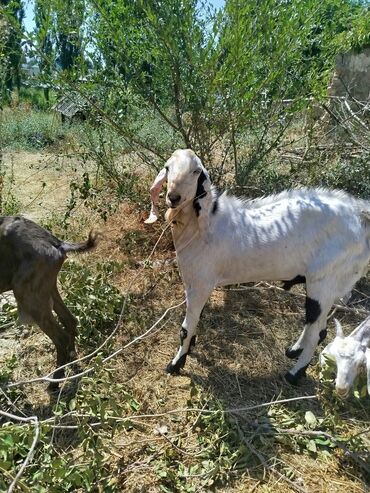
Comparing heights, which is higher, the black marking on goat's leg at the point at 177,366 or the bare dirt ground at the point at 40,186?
the bare dirt ground at the point at 40,186

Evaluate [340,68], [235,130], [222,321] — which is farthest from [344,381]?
[340,68]

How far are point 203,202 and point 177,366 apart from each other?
1.30 m

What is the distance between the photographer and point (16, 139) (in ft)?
37.4

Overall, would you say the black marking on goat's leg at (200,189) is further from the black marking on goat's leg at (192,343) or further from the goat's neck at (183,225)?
the black marking on goat's leg at (192,343)

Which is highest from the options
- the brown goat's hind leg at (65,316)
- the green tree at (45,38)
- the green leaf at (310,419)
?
the green tree at (45,38)

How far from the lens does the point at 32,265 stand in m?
3.18

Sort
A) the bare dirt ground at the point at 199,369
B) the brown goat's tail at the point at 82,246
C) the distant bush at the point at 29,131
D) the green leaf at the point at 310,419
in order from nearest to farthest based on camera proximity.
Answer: the bare dirt ground at the point at 199,369 → the green leaf at the point at 310,419 → the brown goat's tail at the point at 82,246 → the distant bush at the point at 29,131

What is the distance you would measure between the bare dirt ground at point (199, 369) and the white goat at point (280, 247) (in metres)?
0.47

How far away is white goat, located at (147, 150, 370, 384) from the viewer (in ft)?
10.9

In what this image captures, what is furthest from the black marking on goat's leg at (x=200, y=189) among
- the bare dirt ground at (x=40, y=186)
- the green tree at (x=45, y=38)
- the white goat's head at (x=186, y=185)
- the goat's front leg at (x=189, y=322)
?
the bare dirt ground at (x=40, y=186)

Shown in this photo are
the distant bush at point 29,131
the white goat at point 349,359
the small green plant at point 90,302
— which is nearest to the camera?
the white goat at point 349,359

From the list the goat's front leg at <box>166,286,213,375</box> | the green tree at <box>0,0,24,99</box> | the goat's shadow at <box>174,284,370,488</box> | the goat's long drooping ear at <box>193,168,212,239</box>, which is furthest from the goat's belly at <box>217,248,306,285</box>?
the green tree at <box>0,0,24,99</box>

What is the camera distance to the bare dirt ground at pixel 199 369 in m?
2.79

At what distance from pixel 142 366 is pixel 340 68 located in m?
7.64
